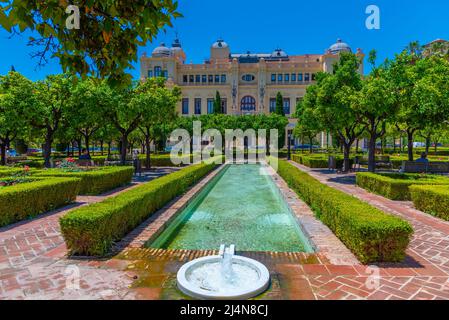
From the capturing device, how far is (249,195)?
11969 mm

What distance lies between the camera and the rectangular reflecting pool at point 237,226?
6.21 meters

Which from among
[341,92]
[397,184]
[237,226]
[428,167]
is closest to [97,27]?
[237,226]

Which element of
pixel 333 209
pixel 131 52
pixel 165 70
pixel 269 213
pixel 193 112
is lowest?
pixel 269 213

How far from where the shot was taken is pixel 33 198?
7.54 metres

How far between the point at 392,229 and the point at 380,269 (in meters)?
0.59

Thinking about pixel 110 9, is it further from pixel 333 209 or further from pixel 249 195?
pixel 249 195

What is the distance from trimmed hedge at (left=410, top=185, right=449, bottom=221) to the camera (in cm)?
729

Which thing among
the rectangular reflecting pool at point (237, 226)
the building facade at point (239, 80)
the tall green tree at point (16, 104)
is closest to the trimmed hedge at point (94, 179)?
the rectangular reflecting pool at point (237, 226)

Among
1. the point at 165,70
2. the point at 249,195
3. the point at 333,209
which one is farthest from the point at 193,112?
the point at 333,209

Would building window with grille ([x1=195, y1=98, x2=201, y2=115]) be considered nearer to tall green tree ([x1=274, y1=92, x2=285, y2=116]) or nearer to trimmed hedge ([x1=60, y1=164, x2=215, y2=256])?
tall green tree ([x1=274, y1=92, x2=285, y2=116])

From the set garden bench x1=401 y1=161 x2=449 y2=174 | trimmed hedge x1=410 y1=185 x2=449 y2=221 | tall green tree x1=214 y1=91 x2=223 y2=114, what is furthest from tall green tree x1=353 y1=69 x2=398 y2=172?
tall green tree x1=214 y1=91 x2=223 y2=114

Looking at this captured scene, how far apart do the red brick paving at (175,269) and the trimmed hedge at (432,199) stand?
2217mm

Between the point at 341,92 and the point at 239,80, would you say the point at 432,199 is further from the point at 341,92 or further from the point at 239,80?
the point at 239,80
